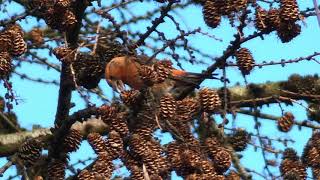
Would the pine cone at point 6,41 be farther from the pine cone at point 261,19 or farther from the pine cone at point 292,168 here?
the pine cone at point 292,168

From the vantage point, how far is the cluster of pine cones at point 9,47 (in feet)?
10.9

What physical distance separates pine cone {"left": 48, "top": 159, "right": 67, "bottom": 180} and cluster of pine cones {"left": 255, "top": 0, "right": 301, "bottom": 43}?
3.29ft

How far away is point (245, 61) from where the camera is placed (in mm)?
3387

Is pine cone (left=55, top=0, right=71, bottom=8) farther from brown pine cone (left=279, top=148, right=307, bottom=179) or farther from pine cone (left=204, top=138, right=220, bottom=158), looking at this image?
brown pine cone (left=279, top=148, right=307, bottom=179)

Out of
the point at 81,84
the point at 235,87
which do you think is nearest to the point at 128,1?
the point at 235,87

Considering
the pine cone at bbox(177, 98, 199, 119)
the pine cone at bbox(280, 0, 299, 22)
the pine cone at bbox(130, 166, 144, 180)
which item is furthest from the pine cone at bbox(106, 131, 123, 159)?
the pine cone at bbox(280, 0, 299, 22)

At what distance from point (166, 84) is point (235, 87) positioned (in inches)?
65.8

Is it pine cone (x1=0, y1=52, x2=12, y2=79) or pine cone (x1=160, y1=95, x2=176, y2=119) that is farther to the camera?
pine cone (x1=0, y1=52, x2=12, y2=79)

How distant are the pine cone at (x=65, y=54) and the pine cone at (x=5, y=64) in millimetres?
246

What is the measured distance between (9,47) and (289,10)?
115cm

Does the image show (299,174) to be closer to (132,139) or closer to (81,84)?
(132,139)

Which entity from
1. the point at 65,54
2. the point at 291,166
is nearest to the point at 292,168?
the point at 291,166

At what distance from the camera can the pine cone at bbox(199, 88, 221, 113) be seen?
345cm

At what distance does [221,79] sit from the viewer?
3.41m
